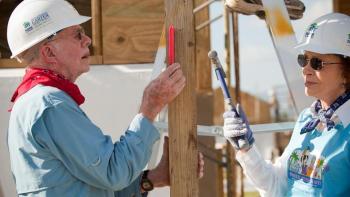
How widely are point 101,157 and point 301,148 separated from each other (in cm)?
95

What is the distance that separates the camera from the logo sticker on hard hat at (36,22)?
7.36 feet

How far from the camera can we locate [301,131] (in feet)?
8.64

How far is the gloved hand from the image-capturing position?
2.55 m

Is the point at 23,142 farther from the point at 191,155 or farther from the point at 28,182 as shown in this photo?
the point at 191,155

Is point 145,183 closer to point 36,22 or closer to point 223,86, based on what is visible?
point 223,86

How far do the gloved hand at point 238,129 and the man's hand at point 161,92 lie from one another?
463 mm

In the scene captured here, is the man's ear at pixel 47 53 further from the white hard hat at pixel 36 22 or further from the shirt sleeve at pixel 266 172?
the shirt sleeve at pixel 266 172

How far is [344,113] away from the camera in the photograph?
245cm

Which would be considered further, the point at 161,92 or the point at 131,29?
the point at 131,29

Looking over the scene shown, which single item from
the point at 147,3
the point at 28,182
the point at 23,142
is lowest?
the point at 28,182

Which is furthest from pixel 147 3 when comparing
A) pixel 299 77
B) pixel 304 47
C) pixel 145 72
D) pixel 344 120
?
pixel 344 120

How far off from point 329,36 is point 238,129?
1.78 ft

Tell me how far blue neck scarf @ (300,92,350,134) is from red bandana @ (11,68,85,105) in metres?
0.99

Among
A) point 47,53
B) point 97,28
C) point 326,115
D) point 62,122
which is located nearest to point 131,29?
point 97,28
